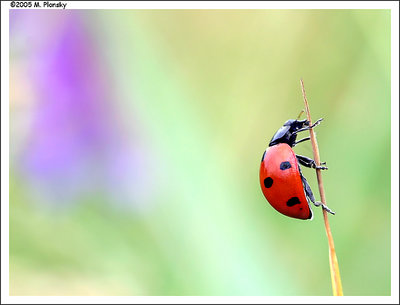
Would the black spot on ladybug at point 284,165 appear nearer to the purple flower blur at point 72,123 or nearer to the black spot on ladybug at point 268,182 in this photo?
the black spot on ladybug at point 268,182

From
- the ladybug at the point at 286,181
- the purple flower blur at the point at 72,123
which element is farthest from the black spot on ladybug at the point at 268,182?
the purple flower blur at the point at 72,123

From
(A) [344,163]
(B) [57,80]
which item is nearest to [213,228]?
(A) [344,163]

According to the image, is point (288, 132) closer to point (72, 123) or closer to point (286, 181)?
point (286, 181)

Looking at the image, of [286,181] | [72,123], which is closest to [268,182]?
[286,181]

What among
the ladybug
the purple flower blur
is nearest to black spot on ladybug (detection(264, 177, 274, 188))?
A: the ladybug

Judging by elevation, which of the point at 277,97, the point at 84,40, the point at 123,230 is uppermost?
the point at 84,40

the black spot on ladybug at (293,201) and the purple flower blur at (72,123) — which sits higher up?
the purple flower blur at (72,123)

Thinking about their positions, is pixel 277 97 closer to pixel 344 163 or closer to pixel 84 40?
pixel 344 163
